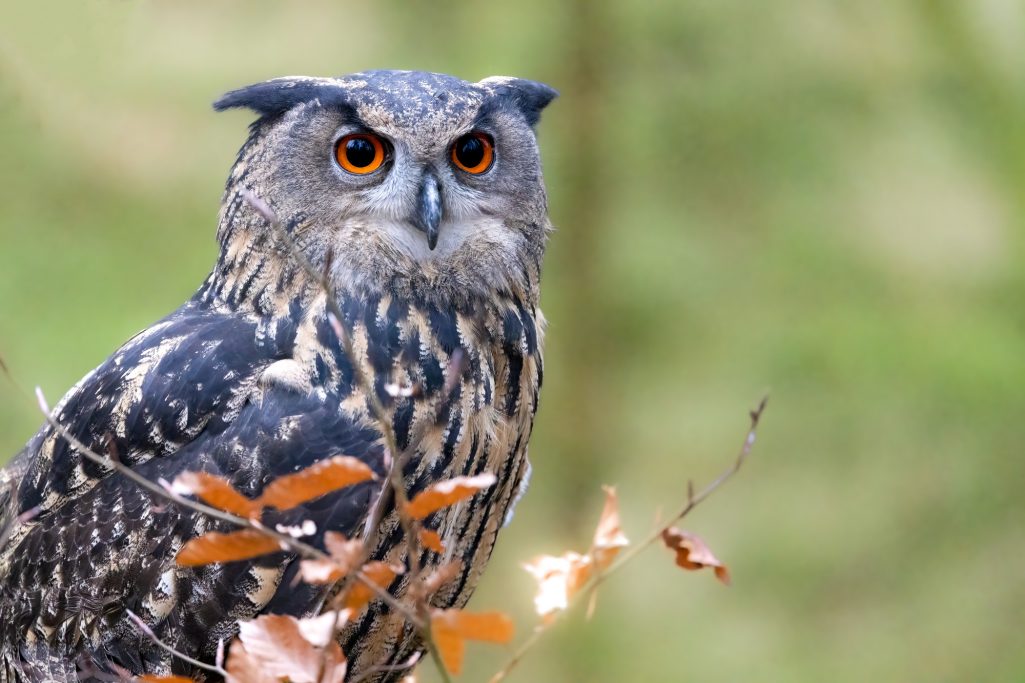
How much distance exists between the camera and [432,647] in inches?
35.9

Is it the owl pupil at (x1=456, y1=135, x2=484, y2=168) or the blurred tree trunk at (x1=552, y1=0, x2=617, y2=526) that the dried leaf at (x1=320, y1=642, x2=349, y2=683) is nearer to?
the owl pupil at (x1=456, y1=135, x2=484, y2=168)

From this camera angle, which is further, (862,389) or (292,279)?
(862,389)

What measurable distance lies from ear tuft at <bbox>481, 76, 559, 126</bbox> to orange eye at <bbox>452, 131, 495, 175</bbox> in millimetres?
89

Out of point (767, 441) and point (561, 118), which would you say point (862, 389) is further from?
point (561, 118)

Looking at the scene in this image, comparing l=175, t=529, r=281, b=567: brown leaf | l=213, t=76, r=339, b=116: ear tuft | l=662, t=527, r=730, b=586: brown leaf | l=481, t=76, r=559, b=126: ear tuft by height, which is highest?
l=481, t=76, r=559, b=126: ear tuft

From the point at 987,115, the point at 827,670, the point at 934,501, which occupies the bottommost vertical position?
the point at 827,670

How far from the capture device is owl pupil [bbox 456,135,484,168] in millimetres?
1669

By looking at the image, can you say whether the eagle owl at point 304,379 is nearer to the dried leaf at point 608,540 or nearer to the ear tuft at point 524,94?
the ear tuft at point 524,94

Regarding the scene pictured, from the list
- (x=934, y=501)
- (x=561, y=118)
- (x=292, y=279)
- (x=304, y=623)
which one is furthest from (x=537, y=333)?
(x=934, y=501)

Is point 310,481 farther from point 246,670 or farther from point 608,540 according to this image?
point 608,540

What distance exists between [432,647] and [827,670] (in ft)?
11.3

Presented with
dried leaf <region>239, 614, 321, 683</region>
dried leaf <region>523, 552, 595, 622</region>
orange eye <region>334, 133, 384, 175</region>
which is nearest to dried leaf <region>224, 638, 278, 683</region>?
dried leaf <region>239, 614, 321, 683</region>

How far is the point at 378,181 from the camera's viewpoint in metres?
1.62

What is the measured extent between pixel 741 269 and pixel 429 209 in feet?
8.59
